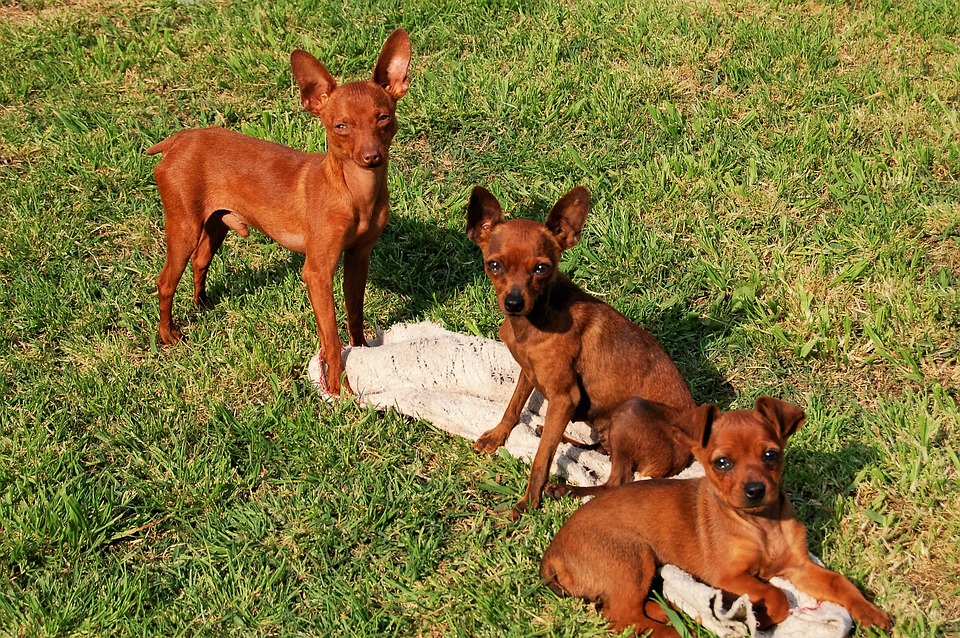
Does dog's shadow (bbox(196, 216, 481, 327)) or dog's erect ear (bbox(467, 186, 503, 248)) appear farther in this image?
dog's shadow (bbox(196, 216, 481, 327))

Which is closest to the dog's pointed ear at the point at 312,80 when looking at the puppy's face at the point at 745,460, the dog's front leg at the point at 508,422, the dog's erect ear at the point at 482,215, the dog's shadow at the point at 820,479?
the dog's erect ear at the point at 482,215

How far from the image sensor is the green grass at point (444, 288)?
5340 millimetres

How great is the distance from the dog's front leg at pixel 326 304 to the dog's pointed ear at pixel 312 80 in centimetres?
95

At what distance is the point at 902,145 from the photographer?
8.15m

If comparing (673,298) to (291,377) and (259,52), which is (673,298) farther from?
(259,52)

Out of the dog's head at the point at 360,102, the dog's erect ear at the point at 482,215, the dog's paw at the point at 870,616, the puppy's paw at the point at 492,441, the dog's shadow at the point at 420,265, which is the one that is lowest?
the puppy's paw at the point at 492,441

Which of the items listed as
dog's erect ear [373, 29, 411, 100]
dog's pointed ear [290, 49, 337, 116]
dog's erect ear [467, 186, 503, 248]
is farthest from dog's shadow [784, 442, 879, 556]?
dog's pointed ear [290, 49, 337, 116]

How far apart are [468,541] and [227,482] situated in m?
1.49

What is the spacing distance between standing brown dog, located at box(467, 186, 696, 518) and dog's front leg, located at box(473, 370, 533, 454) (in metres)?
0.05

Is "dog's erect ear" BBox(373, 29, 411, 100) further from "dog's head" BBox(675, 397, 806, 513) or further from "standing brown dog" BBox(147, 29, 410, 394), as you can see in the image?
"dog's head" BBox(675, 397, 806, 513)

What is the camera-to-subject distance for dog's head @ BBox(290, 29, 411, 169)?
20.3ft

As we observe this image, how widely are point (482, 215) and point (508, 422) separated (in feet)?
4.03

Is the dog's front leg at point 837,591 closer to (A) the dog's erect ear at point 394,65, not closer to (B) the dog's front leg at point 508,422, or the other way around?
(B) the dog's front leg at point 508,422

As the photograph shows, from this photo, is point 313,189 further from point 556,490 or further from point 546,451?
point 556,490
